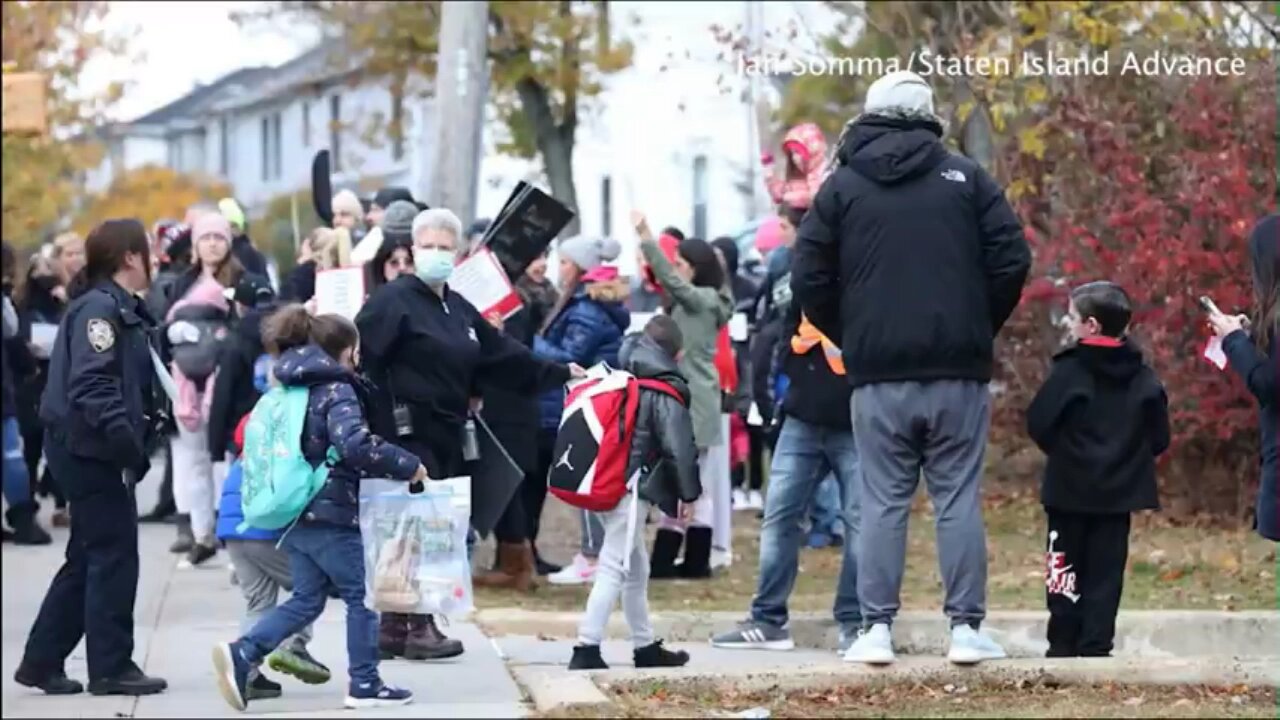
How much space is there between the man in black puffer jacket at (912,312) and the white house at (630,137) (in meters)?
18.2

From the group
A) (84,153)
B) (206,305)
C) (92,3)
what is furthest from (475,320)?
(84,153)

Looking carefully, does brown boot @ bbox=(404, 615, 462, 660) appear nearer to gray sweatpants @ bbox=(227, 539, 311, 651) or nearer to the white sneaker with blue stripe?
gray sweatpants @ bbox=(227, 539, 311, 651)

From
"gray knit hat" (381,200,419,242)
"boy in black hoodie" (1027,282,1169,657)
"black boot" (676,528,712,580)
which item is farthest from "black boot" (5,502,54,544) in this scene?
"boy in black hoodie" (1027,282,1169,657)

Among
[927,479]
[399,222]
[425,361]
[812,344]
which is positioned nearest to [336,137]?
[399,222]

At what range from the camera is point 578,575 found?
12.8 m

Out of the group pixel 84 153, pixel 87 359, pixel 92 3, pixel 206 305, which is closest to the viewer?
pixel 87 359

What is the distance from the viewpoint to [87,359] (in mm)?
8914

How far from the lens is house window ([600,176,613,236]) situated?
50469 mm

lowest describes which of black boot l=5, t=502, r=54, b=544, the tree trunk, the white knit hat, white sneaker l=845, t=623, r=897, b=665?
black boot l=5, t=502, r=54, b=544

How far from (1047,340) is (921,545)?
2.03 metres

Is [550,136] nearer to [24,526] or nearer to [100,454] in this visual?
[24,526]

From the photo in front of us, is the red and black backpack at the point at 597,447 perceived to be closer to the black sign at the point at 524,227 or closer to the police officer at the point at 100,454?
the police officer at the point at 100,454

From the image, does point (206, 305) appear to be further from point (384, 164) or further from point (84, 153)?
point (384, 164)

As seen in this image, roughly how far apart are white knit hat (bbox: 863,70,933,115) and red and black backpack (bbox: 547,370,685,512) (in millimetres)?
1651
